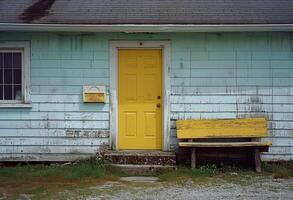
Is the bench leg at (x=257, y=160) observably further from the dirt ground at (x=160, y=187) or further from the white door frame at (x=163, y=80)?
the white door frame at (x=163, y=80)

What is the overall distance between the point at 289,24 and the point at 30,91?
5727 mm

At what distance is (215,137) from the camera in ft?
32.4

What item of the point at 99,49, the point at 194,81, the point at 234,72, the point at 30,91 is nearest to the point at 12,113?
the point at 30,91

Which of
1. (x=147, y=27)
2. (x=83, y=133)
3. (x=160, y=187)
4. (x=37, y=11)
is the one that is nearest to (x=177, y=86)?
(x=147, y=27)

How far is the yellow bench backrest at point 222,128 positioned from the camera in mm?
9797

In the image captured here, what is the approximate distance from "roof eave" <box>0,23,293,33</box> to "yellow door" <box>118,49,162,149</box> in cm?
73

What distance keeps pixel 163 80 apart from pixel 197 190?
3.06m

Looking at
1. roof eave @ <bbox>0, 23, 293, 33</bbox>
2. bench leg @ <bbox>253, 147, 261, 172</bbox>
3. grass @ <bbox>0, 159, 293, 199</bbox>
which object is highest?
roof eave @ <bbox>0, 23, 293, 33</bbox>

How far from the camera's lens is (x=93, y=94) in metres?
10.1

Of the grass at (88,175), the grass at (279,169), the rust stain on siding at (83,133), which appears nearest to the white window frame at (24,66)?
the rust stain on siding at (83,133)

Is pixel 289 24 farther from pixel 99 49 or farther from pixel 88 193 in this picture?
pixel 88 193

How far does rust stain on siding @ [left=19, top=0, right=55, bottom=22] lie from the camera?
10.2 meters

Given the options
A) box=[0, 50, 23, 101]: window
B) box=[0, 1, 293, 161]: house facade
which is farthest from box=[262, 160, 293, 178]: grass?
box=[0, 50, 23, 101]: window

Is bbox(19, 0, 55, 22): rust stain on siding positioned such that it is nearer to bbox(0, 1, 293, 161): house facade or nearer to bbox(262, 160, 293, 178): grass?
bbox(0, 1, 293, 161): house facade
